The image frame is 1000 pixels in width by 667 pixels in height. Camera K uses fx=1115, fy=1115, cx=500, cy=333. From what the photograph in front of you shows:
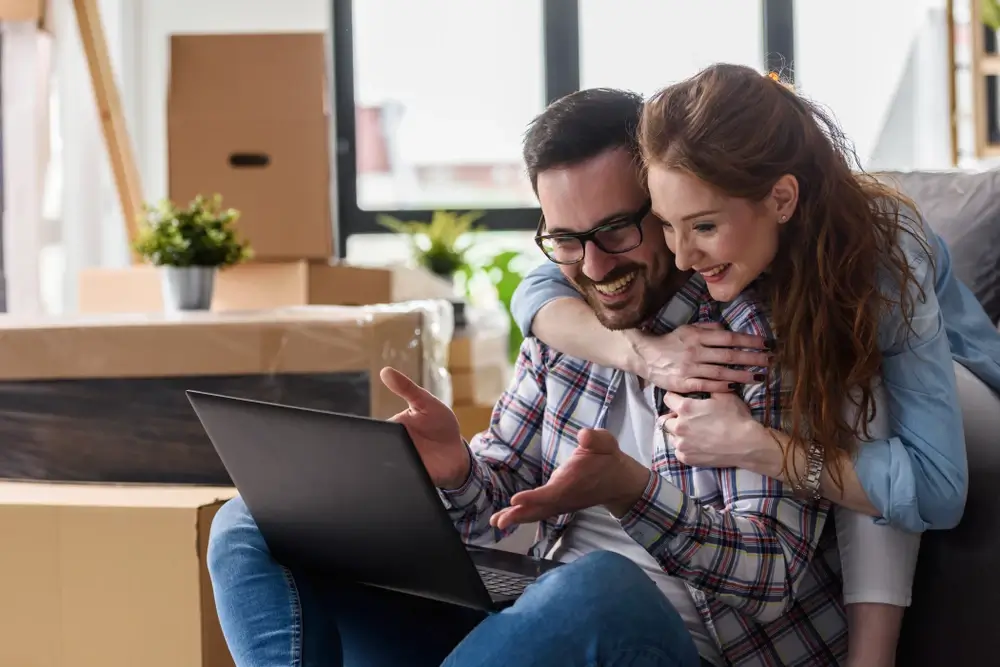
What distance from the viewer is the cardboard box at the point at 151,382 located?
150 centimetres

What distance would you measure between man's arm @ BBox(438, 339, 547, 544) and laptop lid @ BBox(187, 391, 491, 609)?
221 millimetres

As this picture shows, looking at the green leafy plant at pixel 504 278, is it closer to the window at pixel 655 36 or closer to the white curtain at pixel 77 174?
the window at pixel 655 36

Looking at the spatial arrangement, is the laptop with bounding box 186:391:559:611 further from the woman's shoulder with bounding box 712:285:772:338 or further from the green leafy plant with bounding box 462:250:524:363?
the green leafy plant with bounding box 462:250:524:363

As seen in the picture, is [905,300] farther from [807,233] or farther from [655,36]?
[655,36]

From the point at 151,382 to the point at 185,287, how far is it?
0.46 m

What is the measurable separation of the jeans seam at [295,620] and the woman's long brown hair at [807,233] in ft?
1.53

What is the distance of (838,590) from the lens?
3.69ft

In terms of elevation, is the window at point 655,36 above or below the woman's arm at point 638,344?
above

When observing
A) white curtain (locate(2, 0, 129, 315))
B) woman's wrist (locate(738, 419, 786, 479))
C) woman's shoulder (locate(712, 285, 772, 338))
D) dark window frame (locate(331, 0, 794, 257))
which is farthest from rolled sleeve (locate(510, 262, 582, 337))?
dark window frame (locate(331, 0, 794, 257))

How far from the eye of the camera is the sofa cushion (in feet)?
4.58

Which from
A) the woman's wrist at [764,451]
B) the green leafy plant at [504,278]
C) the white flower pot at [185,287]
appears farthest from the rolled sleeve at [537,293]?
the green leafy plant at [504,278]

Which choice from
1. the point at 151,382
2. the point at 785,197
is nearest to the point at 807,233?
the point at 785,197

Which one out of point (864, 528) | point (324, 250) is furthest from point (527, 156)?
point (324, 250)

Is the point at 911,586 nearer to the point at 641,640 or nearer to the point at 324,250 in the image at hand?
the point at 641,640
